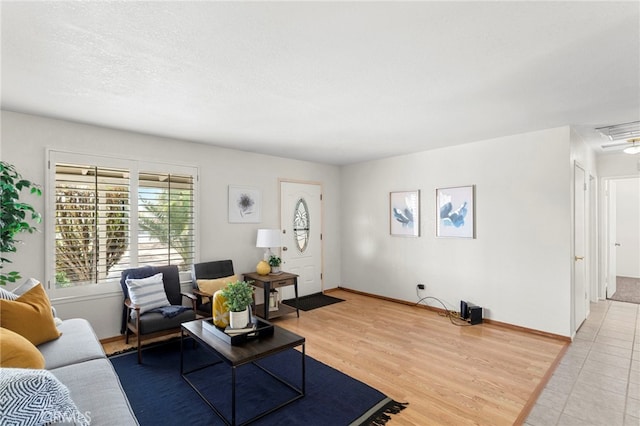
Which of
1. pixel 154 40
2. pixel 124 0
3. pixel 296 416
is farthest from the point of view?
pixel 296 416

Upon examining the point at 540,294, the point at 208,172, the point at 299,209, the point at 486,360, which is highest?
the point at 208,172

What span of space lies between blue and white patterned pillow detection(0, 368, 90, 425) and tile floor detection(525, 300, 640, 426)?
8.92ft

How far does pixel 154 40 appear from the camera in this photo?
184 cm

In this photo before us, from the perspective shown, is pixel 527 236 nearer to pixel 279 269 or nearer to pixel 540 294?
pixel 540 294

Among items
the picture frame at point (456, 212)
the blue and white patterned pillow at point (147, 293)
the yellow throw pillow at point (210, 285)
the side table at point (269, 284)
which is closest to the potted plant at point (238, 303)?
the blue and white patterned pillow at point (147, 293)

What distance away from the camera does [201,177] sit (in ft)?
14.3

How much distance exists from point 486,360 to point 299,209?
3570 mm

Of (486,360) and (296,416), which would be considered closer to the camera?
(296,416)

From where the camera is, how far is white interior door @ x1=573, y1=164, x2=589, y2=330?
375 centimetres

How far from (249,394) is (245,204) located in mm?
2873

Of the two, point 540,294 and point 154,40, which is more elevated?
point 154,40

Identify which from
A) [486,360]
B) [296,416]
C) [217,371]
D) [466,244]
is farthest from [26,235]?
[466,244]

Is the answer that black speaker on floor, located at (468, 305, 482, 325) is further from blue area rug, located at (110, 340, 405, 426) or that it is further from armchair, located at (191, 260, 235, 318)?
armchair, located at (191, 260, 235, 318)

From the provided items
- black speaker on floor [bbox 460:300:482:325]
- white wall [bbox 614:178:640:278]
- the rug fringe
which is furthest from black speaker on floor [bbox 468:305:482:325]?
white wall [bbox 614:178:640:278]
